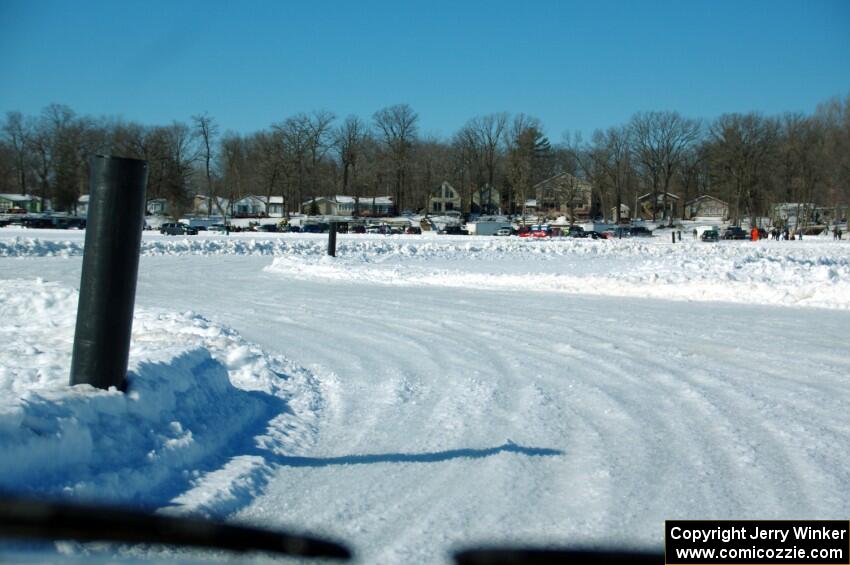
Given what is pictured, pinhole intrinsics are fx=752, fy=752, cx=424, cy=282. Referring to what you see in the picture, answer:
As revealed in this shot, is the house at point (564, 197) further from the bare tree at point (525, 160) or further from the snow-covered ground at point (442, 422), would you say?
the snow-covered ground at point (442, 422)

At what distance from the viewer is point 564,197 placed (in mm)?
120375

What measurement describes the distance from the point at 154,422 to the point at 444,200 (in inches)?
5261

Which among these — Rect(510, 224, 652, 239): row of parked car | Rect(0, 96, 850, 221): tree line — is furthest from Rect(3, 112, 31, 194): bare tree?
Rect(510, 224, 652, 239): row of parked car

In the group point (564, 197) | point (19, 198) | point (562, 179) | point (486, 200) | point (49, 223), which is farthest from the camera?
point (486, 200)

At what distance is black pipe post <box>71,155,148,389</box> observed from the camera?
5.39 meters

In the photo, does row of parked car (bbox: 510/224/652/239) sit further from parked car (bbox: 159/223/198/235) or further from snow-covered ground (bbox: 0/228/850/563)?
snow-covered ground (bbox: 0/228/850/563)

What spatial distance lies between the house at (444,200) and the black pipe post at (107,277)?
431 feet

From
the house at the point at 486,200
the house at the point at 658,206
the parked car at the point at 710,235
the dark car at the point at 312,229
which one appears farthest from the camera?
the house at the point at 486,200

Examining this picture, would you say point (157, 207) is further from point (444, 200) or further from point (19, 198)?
point (444, 200)

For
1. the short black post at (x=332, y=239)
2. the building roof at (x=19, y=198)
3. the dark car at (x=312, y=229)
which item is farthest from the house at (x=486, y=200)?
the short black post at (x=332, y=239)

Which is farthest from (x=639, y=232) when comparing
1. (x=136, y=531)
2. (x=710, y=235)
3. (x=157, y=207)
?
(x=136, y=531)

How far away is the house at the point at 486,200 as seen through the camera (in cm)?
13312

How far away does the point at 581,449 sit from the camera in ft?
18.9

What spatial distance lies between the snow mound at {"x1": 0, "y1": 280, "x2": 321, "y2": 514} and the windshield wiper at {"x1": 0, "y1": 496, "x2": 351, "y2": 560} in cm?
138
